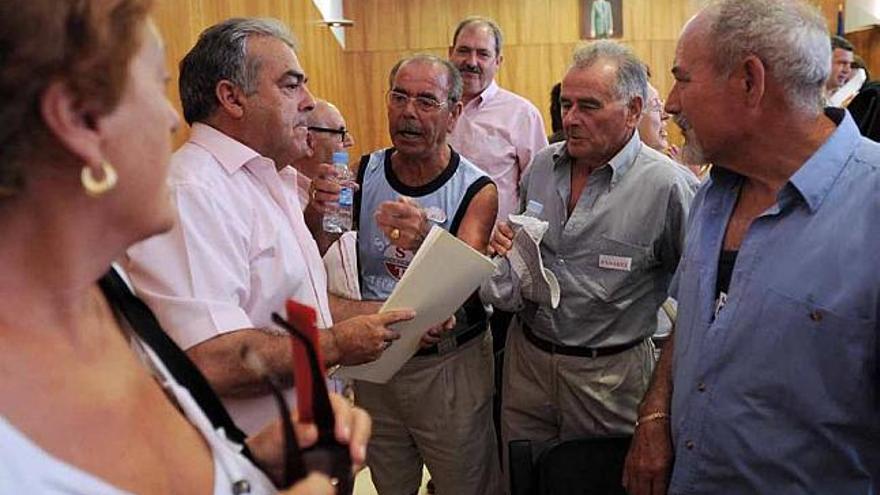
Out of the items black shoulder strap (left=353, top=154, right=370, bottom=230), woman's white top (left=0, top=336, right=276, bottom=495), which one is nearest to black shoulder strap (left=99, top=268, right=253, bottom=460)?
woman's white top (left=0, top=336, right=276, bottom=495)

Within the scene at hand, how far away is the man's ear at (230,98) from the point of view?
1710mm

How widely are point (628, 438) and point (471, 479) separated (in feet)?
1.94

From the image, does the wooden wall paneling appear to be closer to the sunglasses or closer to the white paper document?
the white paper document

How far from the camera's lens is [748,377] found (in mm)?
1561

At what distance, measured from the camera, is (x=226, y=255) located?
1.50 metres

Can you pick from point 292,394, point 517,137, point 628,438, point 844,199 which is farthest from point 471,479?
point 517,137

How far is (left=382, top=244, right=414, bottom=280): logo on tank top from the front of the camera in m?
2.45

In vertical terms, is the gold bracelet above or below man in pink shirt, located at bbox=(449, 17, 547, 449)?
below

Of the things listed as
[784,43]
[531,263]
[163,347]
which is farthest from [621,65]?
[163,347]

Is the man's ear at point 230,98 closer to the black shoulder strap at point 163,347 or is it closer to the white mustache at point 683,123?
the black shoulder strap at point 163,347

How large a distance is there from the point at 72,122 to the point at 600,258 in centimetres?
185

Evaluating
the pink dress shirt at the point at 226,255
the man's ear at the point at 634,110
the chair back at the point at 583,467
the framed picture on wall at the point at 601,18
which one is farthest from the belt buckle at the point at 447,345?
the framed picture on wall at the point at 601,18

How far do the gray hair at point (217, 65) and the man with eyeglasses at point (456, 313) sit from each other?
772mm

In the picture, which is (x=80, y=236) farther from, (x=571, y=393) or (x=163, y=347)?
(x=571, y=393)
